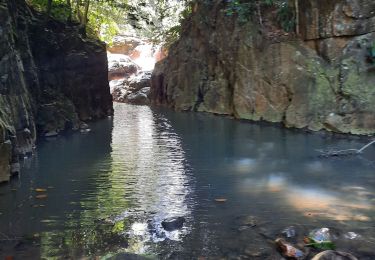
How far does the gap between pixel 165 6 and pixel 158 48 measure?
50.1 ft

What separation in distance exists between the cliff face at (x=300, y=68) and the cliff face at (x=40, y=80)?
6424 mm

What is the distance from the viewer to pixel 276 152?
1225cm

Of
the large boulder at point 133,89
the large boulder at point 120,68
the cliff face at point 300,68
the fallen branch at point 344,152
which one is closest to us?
the fallen branch at point 344,152

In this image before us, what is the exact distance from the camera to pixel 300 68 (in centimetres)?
1739

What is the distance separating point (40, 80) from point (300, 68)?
35.3 ft

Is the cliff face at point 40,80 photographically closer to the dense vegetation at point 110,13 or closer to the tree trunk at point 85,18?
the tree trunk at point 85,18

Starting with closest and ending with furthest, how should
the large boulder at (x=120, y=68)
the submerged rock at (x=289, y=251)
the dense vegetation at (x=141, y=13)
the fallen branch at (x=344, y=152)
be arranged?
the submerged rock at (x=289, y=251) < the fallen branch at (x=344, y=152) < the dense vegetation at (x=141, y=13) < the large boulder at (x=120, y=68)

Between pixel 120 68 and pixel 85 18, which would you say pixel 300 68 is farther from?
pixel 120 68

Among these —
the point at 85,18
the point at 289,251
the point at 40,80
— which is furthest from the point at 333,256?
the point at 85,18

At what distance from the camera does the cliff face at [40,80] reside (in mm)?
11781

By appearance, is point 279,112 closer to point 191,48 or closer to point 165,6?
point 191,48

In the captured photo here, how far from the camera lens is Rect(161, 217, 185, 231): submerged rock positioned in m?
6.36

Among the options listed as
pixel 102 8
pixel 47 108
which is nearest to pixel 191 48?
pixel 102 8

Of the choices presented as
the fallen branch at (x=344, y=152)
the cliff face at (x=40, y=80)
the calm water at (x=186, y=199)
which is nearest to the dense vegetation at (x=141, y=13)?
the cliff face at (x=40, y=80)
